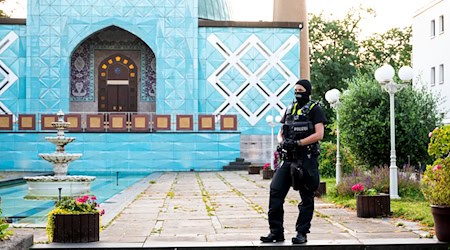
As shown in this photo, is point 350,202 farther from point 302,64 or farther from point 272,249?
point 302,64

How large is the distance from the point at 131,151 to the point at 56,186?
1273 cm

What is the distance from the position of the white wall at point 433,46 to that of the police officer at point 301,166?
78.1 feet

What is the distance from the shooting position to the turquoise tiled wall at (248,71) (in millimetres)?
32594

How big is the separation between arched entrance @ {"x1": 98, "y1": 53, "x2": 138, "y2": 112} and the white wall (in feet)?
47.6

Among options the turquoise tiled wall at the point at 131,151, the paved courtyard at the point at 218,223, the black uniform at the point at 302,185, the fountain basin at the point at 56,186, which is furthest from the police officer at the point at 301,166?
the turquoise tiled wall at the point at 131,151

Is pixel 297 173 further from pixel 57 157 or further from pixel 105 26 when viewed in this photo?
pixel 105 26

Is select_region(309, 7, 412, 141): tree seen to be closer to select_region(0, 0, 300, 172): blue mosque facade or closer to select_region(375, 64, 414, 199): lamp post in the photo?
select_region(0, 0, 300, 172): blue mosque facade

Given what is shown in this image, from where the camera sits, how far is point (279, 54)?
3297 cm

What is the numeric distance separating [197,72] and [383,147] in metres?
17.1

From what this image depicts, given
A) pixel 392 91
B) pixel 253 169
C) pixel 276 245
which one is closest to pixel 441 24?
pixel 253 169

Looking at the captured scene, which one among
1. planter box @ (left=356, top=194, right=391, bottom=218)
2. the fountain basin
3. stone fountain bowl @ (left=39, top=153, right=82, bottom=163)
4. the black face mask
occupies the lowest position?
the fountain basin

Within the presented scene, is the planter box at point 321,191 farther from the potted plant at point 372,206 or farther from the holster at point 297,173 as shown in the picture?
the holster at point 297,173

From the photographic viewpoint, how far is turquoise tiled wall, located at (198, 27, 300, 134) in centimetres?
3259

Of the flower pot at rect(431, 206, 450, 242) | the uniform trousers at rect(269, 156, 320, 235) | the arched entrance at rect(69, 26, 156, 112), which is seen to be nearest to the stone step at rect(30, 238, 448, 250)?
the flower pot at rect(431, 206, 450, 242)
